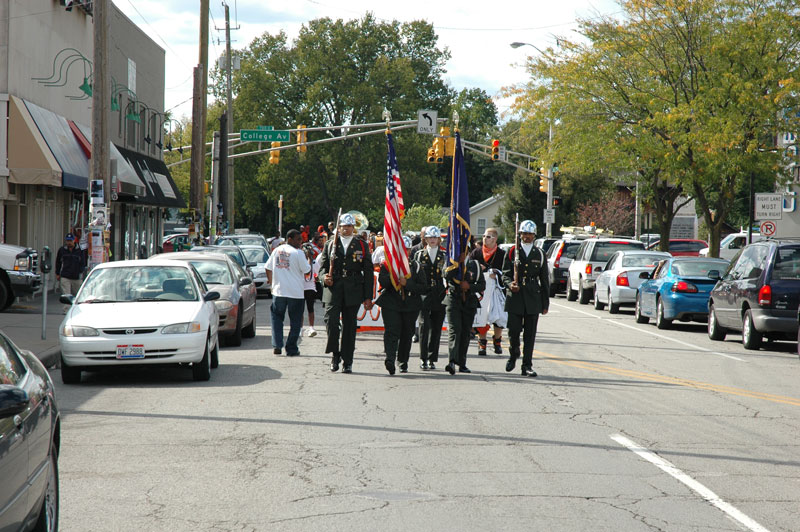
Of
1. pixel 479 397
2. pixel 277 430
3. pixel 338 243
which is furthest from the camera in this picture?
pixel 338 243

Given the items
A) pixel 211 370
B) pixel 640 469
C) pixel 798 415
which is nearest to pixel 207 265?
pixel 211 370

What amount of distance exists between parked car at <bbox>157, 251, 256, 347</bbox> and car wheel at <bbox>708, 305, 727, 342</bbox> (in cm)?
832

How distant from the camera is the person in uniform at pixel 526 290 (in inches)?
524

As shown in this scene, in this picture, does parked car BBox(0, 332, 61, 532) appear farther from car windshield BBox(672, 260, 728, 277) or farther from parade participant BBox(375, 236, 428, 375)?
car windshield BBox(672, 260, 728, 277)

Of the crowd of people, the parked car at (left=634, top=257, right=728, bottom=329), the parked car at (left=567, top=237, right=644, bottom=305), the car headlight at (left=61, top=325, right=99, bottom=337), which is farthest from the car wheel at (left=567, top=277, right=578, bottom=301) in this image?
the car headlight at (left=61, top=325, right=99, bottom=337)

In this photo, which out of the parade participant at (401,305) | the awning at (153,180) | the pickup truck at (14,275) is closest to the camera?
the parade participant at (401,305)

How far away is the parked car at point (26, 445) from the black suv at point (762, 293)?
1397 centimetres

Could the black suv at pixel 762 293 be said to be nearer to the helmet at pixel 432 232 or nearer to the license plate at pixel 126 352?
the helmet at pixel 432 232

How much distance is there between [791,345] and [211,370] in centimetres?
1098

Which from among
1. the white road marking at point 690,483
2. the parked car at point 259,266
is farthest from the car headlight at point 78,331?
the parked car at point 259,266

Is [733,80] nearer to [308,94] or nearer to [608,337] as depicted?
[608,337]

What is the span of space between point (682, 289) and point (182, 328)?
12159 mm

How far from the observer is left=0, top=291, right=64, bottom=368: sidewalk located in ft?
49.5

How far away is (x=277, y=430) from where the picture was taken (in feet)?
30.5
